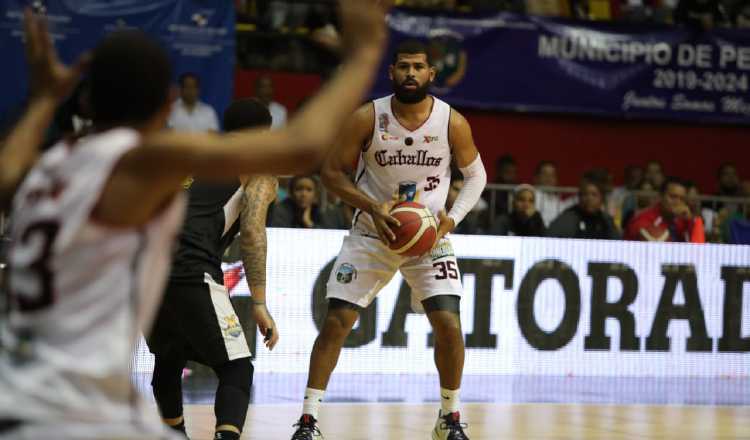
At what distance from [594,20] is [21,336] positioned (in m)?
15.2

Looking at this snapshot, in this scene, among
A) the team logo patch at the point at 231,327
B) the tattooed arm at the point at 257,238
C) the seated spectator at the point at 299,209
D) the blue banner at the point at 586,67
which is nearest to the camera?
the team logo patch at the point at 231,327

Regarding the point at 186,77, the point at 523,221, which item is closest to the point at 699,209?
the point at 523,221

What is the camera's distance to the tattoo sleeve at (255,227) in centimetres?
604

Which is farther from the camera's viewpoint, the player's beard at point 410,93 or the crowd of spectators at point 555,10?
the crowd of spectators at point 555,10

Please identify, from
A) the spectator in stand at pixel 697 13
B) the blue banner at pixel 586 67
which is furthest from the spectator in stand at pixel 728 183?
the spectator in stand at pixel 697 13

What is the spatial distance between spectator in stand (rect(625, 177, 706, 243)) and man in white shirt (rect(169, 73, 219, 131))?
4.76 metres

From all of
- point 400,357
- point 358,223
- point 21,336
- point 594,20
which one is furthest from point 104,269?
point 594,20

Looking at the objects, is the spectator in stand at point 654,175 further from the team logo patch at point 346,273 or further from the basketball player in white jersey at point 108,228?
the basketball player in white jersey at point 108,228

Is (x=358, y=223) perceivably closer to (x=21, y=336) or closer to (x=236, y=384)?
(x=236, y=384)

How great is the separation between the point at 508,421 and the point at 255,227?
12.0 ft

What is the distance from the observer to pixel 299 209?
12570mm

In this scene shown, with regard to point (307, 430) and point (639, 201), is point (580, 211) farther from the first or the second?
point (307, 430)

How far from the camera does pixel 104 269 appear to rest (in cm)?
308

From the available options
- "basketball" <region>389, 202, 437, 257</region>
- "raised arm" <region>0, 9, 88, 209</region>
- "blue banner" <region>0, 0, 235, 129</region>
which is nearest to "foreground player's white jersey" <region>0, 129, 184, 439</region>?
"raised arm" <region>0, 9, 88, 209</region>
